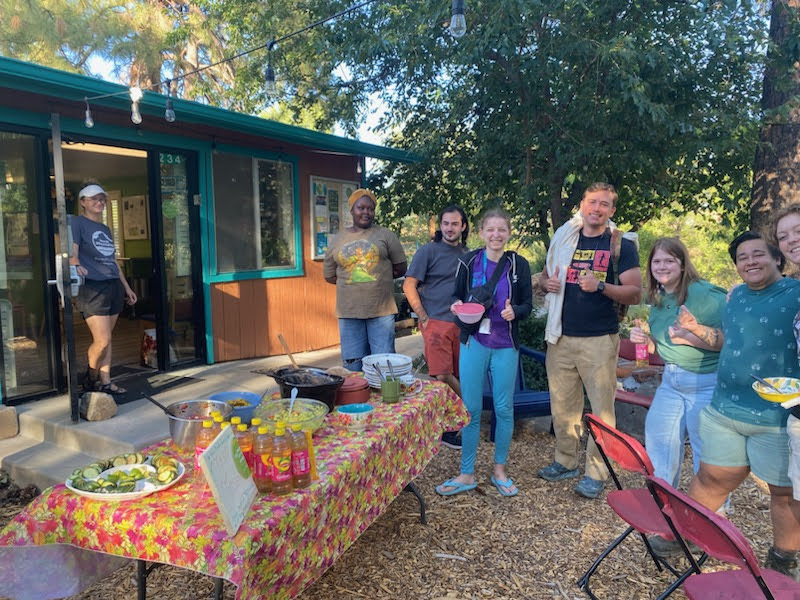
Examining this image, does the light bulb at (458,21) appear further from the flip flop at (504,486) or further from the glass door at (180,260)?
the glass door at (180,260)

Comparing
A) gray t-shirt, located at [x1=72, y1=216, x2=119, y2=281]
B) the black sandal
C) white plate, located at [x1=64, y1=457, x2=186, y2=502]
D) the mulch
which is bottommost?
the mulch

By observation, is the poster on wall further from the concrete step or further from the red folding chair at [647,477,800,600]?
the red folding chair at [647,477,800,600]

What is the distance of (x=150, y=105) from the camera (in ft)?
14.8

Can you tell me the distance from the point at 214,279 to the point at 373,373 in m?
3.30

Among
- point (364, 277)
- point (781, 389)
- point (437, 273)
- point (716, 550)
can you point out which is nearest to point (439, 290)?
point (437, 273)

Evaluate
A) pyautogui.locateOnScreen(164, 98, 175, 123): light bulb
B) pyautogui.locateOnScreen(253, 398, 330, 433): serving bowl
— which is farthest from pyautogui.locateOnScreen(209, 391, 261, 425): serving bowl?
pyautogui.locateOnScreen(164, 98, 175, 123): light bulb

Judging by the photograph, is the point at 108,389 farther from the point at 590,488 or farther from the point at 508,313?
the point at 590,488

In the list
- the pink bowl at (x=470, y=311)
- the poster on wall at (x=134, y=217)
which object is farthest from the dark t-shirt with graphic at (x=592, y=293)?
the poster on wall at (x=134, y=217)

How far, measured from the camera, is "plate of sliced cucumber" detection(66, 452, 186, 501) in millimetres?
1741

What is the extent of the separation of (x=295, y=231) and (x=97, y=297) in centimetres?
266

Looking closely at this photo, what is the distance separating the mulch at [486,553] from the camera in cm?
263

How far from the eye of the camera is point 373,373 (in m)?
3.03

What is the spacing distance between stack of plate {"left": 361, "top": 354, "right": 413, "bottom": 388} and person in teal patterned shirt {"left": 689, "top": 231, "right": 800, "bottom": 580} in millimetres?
1444

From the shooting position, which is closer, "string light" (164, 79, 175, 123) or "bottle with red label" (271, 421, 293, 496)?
"bottle with red label" (271, 421, 293, 496)
